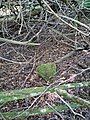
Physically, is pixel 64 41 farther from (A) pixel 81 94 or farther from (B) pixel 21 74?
(A) pixel 81 94

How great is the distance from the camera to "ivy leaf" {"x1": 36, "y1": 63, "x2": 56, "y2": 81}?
2595 mm

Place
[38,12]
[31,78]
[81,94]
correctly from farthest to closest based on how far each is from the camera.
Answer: [38,12] < [31,78] < [81,94]

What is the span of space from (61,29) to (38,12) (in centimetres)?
40

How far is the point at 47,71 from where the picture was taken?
8.56 feet

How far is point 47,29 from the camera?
3490mm

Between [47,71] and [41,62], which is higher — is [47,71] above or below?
above

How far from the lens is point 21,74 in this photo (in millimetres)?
3023

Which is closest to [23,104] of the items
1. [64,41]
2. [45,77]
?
[45,77]

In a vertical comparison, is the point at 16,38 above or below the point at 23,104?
above

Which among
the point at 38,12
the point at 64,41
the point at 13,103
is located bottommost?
the point at 13,103

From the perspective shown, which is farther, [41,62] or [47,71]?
[41,62]

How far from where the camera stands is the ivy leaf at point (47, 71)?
2.59 meters

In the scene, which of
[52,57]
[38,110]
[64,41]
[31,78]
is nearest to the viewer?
[38,110]

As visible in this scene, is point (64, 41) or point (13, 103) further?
point (64, 41)
